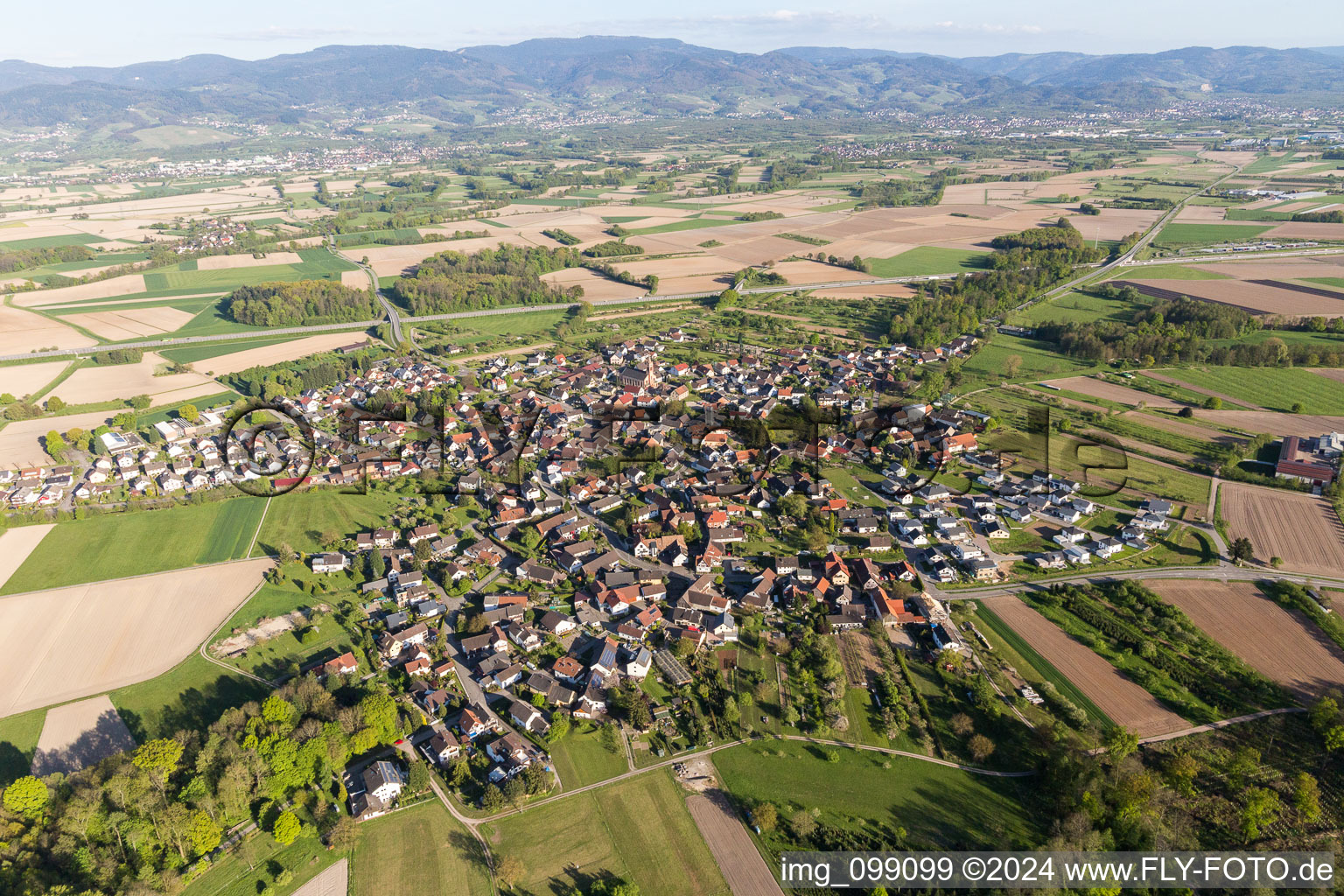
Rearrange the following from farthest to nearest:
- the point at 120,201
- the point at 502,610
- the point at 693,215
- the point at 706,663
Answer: the point at 120,201 < the point at 693,215 < the point at 502,610 < the point at 706,663

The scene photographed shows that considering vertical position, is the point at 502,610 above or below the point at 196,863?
above

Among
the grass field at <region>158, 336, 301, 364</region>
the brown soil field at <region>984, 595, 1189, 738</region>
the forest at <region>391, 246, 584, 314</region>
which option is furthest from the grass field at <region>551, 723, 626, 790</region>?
the forest at <region>391, 246, 584, 314</region>

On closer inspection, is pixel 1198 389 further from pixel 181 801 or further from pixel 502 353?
pixel 181 801

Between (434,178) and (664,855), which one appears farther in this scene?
(434,178)

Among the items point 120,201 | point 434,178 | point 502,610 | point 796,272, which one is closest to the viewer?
point 502,610

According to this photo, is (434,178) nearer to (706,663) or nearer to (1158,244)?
(1158,244)

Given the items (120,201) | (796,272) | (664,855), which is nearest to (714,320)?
(796,272)
